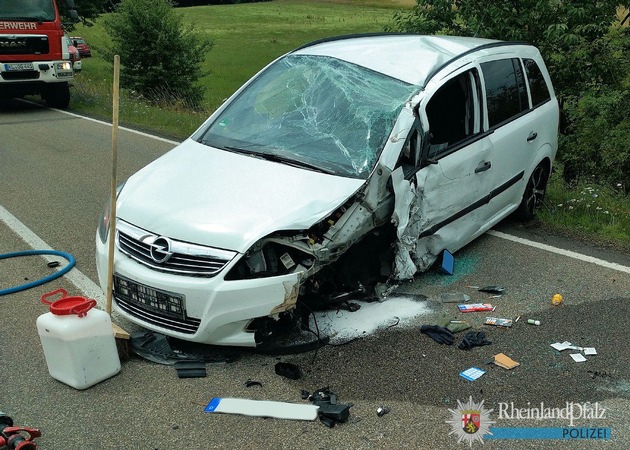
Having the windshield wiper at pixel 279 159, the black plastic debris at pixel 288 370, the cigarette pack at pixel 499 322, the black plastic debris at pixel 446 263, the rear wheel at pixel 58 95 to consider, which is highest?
the windshield wiper at pixel 279 159

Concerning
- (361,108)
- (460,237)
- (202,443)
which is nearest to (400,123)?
(361,108)

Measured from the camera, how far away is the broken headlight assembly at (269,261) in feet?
13.2

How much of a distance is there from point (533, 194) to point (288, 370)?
373 cm

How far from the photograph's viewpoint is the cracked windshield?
16.0ft

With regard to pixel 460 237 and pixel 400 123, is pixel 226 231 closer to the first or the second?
pixel 400 123

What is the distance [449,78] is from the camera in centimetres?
537

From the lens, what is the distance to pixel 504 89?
6086mm

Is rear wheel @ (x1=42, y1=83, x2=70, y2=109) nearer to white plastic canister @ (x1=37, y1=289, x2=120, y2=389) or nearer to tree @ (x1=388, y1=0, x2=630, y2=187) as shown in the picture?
tree @ (x1=388, y1=0, x2=630, y2=187)

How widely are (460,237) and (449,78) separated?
1278 mm

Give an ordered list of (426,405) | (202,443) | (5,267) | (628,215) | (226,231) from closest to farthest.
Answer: (202,443) → (426,405) → (226,231) → (5,267) → (628,215)

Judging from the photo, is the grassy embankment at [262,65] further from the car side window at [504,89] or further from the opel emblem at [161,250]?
the opel emblem at [161,250]

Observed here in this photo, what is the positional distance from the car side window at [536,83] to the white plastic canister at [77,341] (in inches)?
178

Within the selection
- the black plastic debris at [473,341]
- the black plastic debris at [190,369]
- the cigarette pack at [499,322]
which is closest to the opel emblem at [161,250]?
the black plastic debris at [190,369]

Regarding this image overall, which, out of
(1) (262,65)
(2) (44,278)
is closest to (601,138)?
(2) (44,278)
